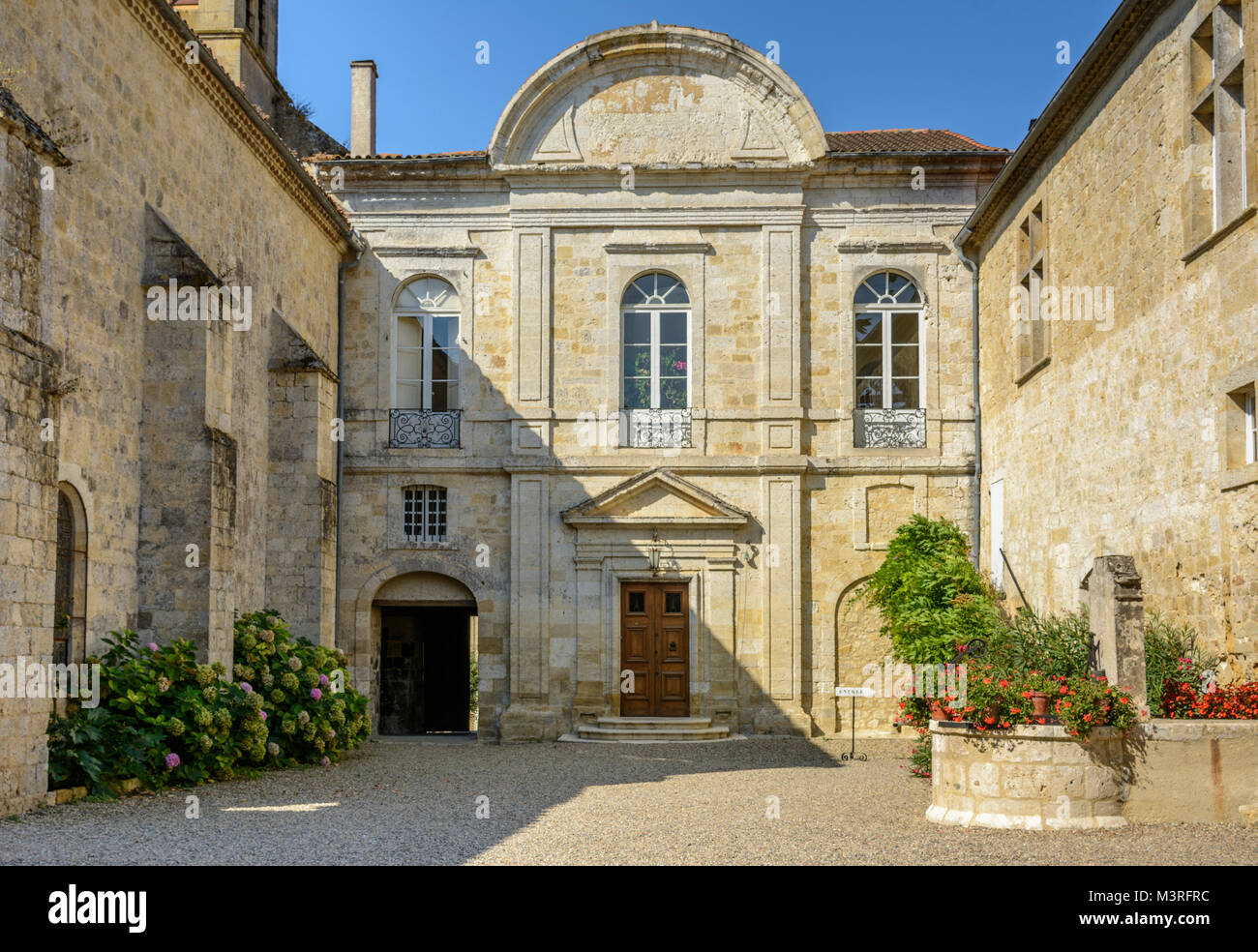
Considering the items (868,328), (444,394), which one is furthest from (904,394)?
(444,394)

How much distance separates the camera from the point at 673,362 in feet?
58.1

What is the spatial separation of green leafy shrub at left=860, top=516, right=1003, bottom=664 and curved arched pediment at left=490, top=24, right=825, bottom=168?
17.0 feet

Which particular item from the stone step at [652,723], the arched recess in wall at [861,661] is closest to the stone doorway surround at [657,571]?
the stone step at [652,723]

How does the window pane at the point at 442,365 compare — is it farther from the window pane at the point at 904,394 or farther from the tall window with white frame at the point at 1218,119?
the tall window with white frame at the point at 1218,119

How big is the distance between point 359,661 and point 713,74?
8825mm

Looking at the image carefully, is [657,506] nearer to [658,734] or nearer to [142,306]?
[658,734]

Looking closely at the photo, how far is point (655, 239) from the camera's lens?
1764cm

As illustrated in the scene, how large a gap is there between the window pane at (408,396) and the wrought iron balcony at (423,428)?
157 millimetres

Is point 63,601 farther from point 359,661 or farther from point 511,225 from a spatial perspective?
point 511,225

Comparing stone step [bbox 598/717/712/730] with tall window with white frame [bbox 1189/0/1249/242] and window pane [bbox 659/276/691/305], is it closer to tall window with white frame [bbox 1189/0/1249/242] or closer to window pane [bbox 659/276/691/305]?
window pane [bbox 659/276/691/305]

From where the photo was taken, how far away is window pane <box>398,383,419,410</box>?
1786cm

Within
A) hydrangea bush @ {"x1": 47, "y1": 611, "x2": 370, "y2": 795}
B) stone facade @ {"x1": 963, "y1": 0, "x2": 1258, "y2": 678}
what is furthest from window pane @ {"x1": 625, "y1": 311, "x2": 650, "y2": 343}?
hydrangea bush @ {"x1": 47, "y1": 611, "x2": 370, "y2": 795}

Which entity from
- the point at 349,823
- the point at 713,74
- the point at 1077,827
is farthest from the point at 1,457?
the point at 713,74

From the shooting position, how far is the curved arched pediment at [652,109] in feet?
57.8
